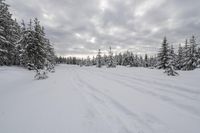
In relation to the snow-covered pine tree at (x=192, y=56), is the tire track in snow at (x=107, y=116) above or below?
below

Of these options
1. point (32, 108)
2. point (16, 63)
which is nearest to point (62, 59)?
point (16, 63)

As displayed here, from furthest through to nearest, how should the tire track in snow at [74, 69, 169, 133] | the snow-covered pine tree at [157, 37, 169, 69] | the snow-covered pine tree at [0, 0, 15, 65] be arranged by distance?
the snow-covered pine tree at [157, 37, 169, 69]
the snow-covered pine tree at [0, 0, 15, 65]
the tire track in snow at [74, 69, 169, 133]

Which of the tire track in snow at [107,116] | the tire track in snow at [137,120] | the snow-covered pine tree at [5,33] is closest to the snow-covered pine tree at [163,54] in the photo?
the tire track in snow at [107,116]

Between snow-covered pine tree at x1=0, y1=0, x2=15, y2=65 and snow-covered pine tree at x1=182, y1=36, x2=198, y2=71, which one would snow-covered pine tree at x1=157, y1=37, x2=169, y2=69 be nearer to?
snow-covered pine tree at x1=182, y1=36, x2=198, y2=71

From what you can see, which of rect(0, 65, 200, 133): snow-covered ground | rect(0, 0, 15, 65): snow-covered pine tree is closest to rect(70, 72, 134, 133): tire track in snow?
rect(0, 65, 200, 133): snow-covered ground

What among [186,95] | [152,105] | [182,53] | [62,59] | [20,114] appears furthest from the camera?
[62,59]

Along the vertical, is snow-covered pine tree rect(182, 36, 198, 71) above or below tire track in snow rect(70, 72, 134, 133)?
above

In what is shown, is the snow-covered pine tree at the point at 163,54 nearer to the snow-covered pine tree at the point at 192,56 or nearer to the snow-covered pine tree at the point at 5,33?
the snow-covered pine tree at the point at 192,56

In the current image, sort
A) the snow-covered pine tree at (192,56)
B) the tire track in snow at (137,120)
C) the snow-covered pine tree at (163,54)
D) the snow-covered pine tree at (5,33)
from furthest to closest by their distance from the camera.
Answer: the snow-covered pine tree at (192,56)
the snow-covered pine tree at (163,54)
the snow-covered pine tree at (5,33)
the tire track in snow at (137,120)

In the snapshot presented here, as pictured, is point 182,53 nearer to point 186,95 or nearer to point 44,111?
point 186,95

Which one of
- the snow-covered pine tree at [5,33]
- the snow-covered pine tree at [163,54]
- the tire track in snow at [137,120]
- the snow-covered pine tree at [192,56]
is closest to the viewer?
the tire track in snow at [137,120]

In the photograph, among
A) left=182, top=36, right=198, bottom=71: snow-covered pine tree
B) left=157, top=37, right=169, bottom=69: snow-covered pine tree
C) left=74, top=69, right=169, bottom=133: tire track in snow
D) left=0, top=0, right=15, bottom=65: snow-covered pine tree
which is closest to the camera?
left=74, top=69, right=169, bottom=133: tire track in snow

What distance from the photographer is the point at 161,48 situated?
31859 mm

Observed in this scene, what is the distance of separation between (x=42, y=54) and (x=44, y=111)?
28401 millimetres
